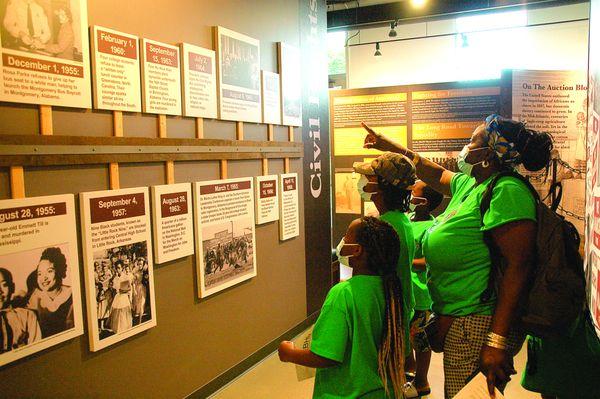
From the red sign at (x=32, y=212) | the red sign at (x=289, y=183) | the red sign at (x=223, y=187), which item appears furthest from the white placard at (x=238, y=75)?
the red sign at (x=32, y=212)

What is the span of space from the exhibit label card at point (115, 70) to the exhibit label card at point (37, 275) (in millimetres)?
555

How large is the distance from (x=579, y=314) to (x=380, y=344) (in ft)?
2.37

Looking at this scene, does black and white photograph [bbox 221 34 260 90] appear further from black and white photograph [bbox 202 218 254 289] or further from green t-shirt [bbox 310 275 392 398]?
green t-shirt [bbox 310 275 392 398]

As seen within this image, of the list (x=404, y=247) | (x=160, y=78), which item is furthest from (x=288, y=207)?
(x=404, y=247)

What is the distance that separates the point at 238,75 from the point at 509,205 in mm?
2264

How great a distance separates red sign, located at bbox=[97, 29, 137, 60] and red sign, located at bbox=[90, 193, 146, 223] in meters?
0.74

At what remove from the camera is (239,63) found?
3.41m

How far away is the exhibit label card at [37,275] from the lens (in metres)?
1.99

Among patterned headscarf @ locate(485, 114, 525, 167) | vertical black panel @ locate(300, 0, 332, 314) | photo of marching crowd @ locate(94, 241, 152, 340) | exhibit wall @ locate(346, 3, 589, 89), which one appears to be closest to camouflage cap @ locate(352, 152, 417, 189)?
patterned headscarf @ locate(485, 114, 525, 167)

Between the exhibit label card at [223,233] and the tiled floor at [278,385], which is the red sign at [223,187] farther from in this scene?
the tiled floor at [278,385]

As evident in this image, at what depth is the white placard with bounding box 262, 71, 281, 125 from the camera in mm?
3701

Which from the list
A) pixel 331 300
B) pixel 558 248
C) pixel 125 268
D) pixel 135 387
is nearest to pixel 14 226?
pixel 125 268

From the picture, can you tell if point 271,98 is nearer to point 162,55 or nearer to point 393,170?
point 162,55

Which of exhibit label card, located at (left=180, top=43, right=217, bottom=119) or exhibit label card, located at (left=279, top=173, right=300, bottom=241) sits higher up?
exhibit label card, located at (left=180, top=43, right=217, bottom=119)
